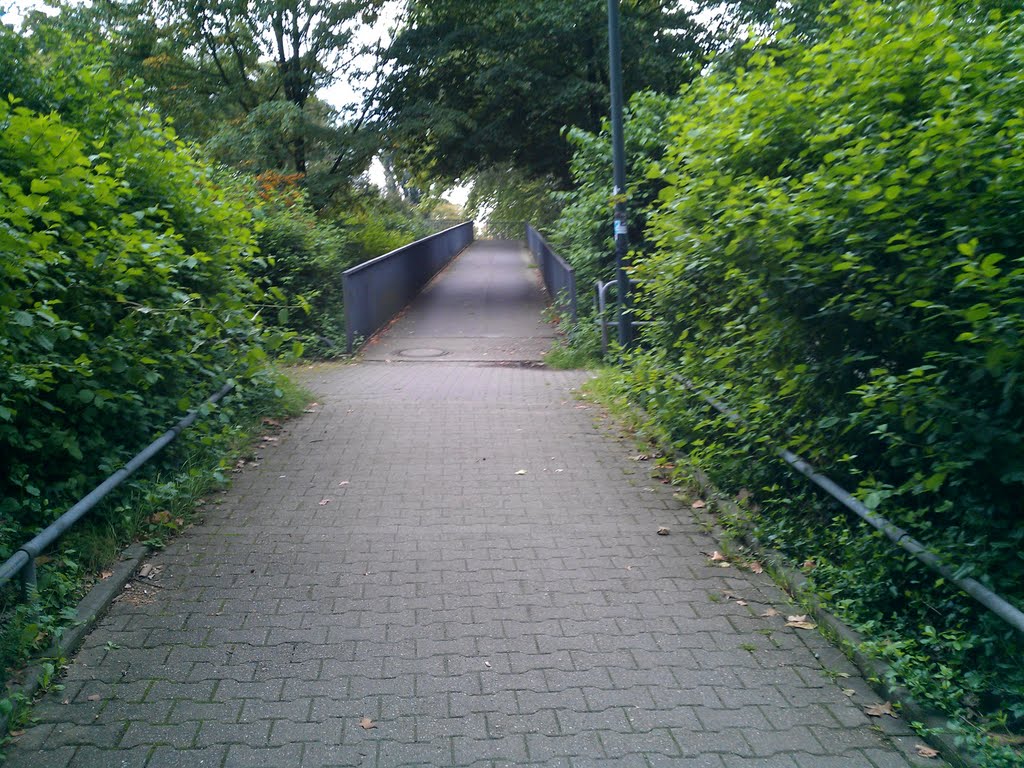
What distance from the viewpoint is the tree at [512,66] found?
23.0 m

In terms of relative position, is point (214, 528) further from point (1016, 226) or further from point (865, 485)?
point (1016, 226)

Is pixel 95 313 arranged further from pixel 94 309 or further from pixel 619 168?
pixel 619 168

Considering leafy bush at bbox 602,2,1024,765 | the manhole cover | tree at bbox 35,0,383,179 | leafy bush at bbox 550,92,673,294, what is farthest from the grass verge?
tree at bbox 35,0,383,179

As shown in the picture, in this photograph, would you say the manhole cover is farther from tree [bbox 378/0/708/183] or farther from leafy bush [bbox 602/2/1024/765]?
leafy bush [bbox 602/2/1024/765]

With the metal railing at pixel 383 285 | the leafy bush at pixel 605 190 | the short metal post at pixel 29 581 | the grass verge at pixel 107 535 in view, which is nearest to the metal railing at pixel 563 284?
the leafy bush at pixel 605 190

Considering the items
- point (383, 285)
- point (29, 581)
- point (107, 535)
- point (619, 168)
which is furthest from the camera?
point (383, 285)

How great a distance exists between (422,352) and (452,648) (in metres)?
11.9

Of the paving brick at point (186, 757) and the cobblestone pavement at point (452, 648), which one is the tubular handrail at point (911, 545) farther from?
the paving brick at point (186, 757)

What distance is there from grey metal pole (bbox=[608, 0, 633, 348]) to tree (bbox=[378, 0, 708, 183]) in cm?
1089

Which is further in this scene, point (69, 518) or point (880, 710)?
point (69, 518)

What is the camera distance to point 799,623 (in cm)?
484

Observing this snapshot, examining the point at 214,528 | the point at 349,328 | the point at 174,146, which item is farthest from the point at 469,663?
the point at 349,328

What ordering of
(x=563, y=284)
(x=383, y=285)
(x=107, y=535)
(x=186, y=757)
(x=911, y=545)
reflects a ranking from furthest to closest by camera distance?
1. (x=383, y=285)
2. (x=563, y=284)
3. (x=107, y=535)
4. (x=911, y=545)
5. (x=186, y=757)

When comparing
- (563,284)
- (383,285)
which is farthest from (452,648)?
(383,285)
